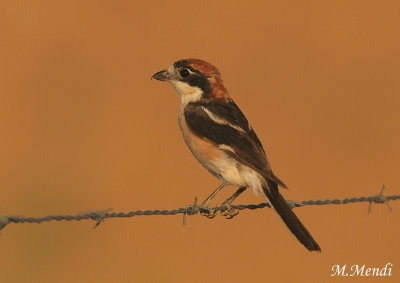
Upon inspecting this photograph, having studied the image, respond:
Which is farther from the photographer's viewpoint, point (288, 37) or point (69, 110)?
point (288, 37)

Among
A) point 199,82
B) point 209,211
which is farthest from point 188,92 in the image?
point 209,211

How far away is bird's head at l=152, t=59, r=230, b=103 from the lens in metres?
7.05

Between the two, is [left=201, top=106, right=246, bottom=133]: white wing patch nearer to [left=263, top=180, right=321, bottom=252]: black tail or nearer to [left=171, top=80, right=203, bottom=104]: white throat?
[left=171, top=80, right=203, bottom=104]: white throat

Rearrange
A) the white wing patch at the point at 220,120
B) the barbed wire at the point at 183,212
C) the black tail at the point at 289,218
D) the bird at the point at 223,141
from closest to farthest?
the barbed wire at the point at 183,212
the black tail at the point at 289,218
the bird at the point at 223,141
the white wing patch at the point at 220,120

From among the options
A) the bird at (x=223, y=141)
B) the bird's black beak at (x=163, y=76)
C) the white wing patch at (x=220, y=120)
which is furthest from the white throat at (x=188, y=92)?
the white wing patch at (x=220, y=120)

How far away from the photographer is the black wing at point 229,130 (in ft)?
20.0

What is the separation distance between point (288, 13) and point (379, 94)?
477cm

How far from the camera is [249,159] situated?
6.10 m

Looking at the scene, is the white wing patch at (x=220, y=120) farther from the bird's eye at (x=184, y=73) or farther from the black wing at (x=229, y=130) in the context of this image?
the bird's eye at (x=184, y=73)

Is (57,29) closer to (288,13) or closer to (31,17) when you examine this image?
(31,17)

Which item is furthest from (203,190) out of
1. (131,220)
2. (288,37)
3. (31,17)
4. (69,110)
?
(31,17)

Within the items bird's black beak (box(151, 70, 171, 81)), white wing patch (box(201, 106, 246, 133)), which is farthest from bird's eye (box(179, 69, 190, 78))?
white wing patch (box(201, 106, 246, 133))

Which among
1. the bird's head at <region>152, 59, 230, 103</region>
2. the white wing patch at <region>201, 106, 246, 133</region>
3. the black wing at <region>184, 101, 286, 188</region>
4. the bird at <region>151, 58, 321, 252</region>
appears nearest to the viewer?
the bird at <region>151, 58, 321, 252</region>

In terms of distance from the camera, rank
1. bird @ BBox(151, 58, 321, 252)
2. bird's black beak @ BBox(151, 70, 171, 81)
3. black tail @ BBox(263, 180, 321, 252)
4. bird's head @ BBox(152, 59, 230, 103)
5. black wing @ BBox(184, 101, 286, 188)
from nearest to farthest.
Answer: black tail @ BBox(263, 180, 321, 252) → bird @ BBox(151, 58, 321, 252) → black wing @ BBox(184, 101, 286, 188) → bird's head @ BBox(152, 59, 230, 103) → bird's black beak @ BBox(151, 70, 171, 81)
